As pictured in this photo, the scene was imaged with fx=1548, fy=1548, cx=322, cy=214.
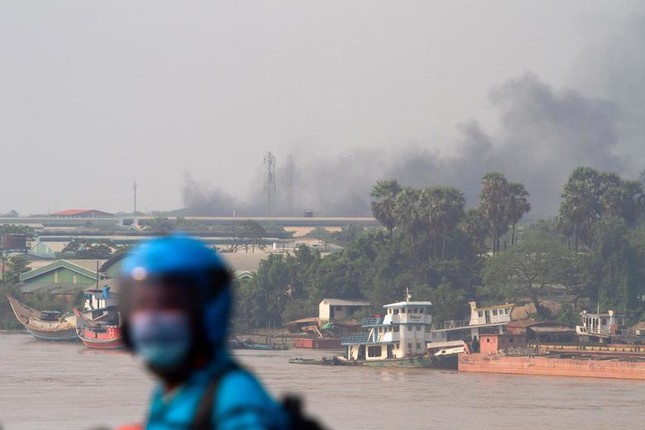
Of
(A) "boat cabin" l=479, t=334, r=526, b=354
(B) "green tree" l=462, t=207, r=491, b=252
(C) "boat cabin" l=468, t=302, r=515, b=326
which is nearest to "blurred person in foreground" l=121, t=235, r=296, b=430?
(A) "boat cabin" l=479, t=334, r=526, b=354

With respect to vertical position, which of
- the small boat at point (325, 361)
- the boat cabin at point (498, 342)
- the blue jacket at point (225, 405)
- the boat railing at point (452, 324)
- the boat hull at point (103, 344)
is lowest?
the boat hull at point (103, 344)

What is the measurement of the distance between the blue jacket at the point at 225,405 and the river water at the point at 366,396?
110 feet

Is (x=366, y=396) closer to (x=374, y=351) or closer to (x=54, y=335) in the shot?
(x=374, y=351)

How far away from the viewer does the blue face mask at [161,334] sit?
261 cm

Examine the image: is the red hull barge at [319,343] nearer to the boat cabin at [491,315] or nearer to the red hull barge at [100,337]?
the red hull barge at [100,337]

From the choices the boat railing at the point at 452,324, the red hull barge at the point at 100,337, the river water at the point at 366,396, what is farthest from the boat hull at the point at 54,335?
the boat railing at the point at 452,324

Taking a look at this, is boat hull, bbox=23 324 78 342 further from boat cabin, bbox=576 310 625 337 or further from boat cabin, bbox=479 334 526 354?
boat cabin, bbox=576 310 625 337

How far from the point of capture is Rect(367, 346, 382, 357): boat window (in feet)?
290

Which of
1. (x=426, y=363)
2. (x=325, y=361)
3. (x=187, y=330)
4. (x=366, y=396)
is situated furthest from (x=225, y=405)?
(x=325, y=361)

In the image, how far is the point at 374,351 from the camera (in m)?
88.8

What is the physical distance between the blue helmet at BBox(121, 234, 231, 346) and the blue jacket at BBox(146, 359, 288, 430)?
7 centimetres

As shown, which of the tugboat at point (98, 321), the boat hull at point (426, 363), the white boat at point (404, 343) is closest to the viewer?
the boat hull at point (426, 363)

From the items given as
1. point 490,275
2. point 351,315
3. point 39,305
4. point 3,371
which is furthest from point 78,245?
point 3,371

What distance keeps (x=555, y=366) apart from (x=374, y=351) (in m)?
13.0
